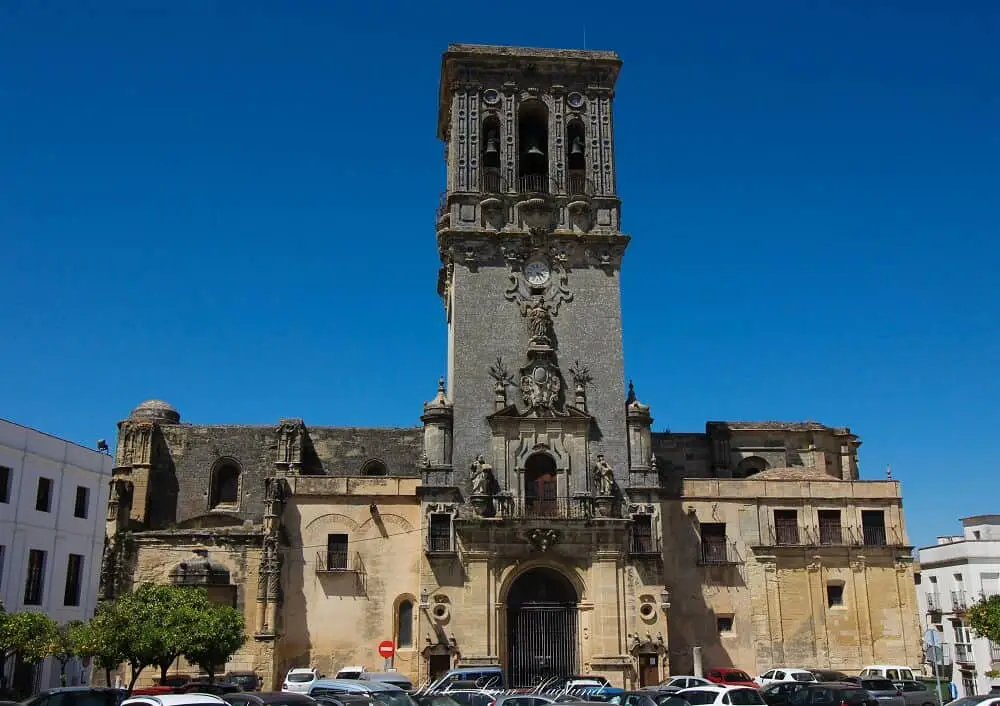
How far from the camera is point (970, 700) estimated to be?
19.7 m

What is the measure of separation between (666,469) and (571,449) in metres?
6.81

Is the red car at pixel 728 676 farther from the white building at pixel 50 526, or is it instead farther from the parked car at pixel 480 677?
the white building at pixel 50 526

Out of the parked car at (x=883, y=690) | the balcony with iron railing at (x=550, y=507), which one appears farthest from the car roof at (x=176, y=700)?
the balcony with iron railing at (x=550, y=507)

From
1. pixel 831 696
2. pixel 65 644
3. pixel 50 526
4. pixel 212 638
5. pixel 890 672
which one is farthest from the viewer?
pixel 50 526

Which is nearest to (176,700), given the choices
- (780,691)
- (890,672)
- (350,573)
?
(780,691)

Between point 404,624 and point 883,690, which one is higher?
point 404,624

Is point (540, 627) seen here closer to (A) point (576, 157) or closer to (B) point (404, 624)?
(B) point (404, 624)

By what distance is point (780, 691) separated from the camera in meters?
25.0

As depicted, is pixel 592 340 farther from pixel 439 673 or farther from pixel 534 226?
pixel 439 673

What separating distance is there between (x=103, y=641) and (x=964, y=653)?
3968cm

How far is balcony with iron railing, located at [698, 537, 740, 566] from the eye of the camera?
38156 millimetres

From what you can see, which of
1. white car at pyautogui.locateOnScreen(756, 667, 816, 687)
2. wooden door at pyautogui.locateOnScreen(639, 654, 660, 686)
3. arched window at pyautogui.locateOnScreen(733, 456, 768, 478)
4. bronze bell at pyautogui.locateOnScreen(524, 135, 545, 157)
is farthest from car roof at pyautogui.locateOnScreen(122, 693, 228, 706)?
arched window at pyautogui.locateOnScreen(733, 456, 768, 478)

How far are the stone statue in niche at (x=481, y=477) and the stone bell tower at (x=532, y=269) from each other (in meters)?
0.06

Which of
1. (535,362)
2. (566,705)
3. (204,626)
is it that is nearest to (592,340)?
(535,362)
